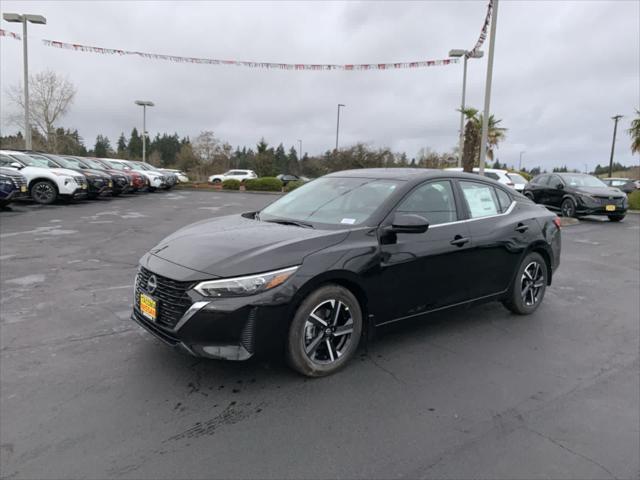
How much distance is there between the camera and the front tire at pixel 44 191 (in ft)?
49.6

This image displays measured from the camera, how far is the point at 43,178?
15.1 metres

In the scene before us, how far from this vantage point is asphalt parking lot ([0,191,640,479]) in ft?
8.14

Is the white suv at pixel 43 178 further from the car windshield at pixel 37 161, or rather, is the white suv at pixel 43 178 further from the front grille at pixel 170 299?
the front grille at pixel 170 299

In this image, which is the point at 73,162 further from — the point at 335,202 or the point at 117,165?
the point at 335,202

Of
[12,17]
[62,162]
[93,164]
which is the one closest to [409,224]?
[62,162]

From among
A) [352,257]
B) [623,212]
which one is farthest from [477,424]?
[623,212]

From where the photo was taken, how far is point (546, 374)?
3.62 metres

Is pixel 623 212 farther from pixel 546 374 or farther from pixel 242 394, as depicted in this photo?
pixel 242 394

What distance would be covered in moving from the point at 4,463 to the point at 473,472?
2.48 meters

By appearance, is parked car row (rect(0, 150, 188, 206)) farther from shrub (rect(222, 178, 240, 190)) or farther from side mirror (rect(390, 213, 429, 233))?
side mirror (rect(390, 213, 429, 233))

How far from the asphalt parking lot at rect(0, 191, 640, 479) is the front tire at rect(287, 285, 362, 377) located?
0.13 metres

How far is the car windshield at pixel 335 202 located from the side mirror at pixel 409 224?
27cm

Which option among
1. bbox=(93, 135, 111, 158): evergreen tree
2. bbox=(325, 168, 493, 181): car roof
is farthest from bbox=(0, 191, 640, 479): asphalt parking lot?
bbox=(93, 135, 111, 158): evergreen tree

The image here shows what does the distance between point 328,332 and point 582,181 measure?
15.6 meters
